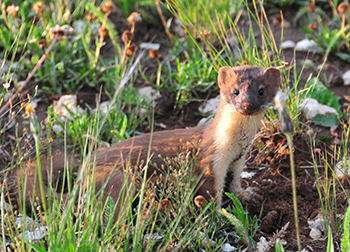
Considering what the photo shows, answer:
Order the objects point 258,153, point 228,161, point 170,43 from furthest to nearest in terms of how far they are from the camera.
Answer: point 170,43
point 258,153
point 228,161

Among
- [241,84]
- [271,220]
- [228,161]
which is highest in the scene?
[241,84]

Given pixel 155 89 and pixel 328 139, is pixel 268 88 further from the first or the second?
pixel 155 89

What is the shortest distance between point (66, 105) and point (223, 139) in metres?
1.87

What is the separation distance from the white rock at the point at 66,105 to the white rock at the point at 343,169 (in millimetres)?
2483

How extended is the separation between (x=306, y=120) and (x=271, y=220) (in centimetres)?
137

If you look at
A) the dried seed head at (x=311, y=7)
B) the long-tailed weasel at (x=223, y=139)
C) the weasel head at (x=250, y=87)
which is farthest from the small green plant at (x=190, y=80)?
the dried seed head at (x=311, y=7)

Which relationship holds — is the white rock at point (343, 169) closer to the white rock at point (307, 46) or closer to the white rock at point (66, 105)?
the white rock at point (307, 46)

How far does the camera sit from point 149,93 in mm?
4773

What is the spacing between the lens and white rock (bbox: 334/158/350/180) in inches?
135

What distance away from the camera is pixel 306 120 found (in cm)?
435

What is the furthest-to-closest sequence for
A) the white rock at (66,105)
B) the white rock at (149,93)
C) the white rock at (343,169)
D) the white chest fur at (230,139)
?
the white rock at (149,93) < the white rock at (66,105) < the white rock at (343,169) < the white chest fur at (230,139)

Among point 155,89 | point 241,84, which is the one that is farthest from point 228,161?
point 155,89

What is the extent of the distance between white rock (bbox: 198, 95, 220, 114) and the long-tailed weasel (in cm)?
91

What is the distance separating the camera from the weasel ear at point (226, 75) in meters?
3.30
